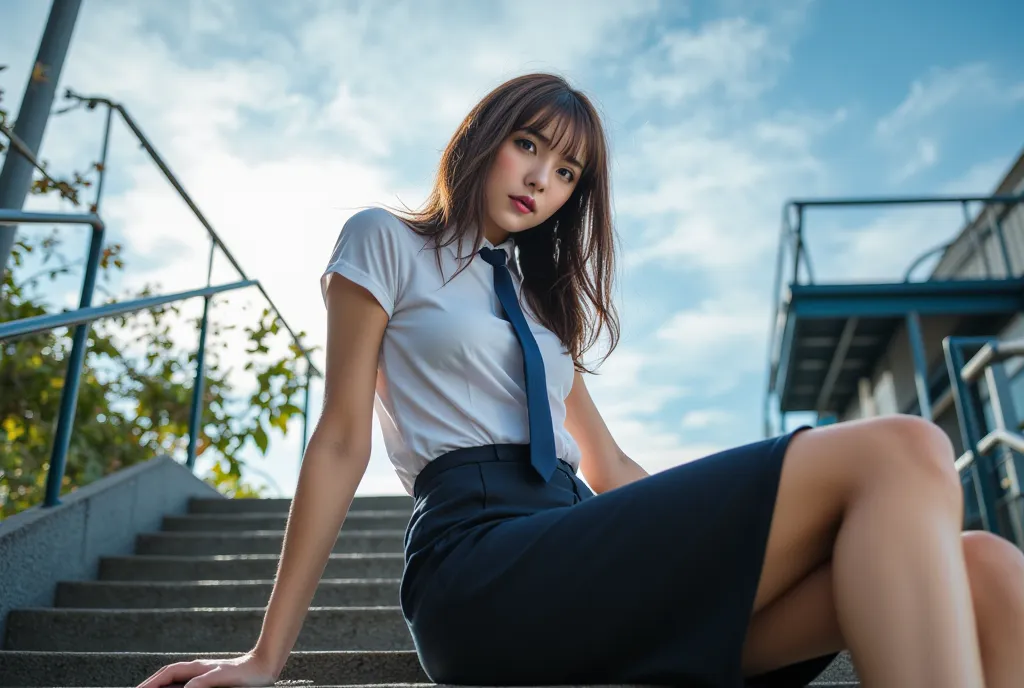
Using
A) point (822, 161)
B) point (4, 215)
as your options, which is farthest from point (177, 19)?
point (822, 161)

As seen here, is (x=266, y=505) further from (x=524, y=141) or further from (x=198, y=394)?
(x=524, y=141)

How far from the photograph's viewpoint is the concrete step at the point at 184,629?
239 cm

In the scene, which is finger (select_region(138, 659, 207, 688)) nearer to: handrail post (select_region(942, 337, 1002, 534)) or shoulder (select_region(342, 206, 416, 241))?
shoulder (select_region(342, 206, 416, 241))

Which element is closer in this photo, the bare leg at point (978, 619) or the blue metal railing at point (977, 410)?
the bare leg at point (978, 619)

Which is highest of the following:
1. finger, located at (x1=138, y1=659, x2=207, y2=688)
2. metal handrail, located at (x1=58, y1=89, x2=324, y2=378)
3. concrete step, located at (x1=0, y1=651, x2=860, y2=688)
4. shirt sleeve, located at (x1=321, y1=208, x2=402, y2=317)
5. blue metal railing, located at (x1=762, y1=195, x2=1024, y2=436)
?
blue metal railing, located at (x1=762, y1=195, x2=1024, y2=436)

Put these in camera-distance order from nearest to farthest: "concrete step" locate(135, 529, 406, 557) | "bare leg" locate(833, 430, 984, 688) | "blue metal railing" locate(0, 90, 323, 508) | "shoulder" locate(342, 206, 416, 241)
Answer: "bare leg" locate(833, 430, 984, 688) → "shoulder" locate(342, 206, 416, 241) → "blue metal railing" locate(0, 90, 323, 508) → "concrete step" locate(135, 529, 406, 557)

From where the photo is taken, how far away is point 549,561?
1.23 m

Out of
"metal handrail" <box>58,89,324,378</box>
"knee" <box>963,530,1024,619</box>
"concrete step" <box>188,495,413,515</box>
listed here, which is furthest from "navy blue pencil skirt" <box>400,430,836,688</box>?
"metal handrail" <box>58,89,324,378</box>

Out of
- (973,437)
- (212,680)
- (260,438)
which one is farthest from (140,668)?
(260,438)

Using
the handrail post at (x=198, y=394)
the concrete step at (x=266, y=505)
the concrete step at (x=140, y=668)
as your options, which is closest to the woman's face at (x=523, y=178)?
the concrete step at (x=140, y=668)

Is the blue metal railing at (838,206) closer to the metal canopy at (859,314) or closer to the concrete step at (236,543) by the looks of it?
the metal canopy at (859,314)

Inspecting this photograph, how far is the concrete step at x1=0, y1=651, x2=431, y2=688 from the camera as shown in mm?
1861

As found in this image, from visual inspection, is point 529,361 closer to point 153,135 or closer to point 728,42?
point 153,135

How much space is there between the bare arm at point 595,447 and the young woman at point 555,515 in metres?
0.10
